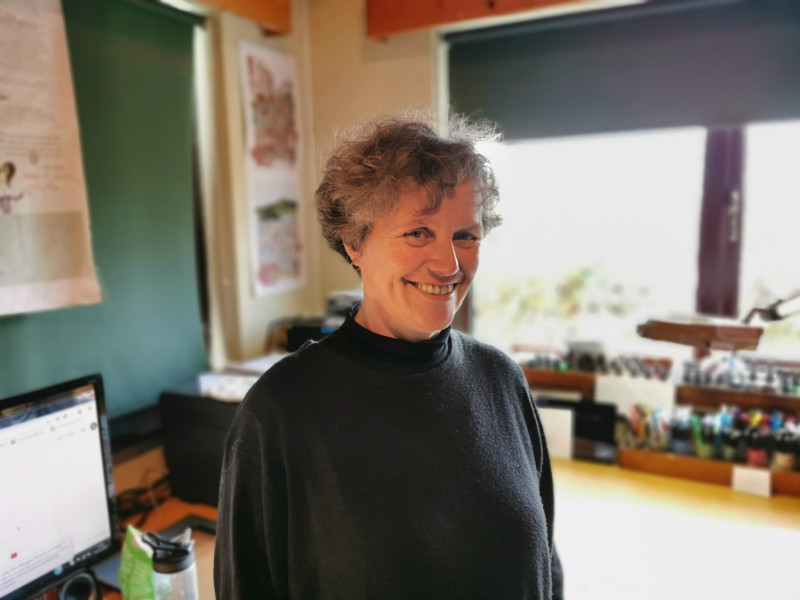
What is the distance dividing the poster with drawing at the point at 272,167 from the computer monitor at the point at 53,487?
100cm

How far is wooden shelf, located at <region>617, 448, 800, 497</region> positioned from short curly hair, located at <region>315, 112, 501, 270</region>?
114cm

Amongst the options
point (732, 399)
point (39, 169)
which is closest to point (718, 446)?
point (732, 399)

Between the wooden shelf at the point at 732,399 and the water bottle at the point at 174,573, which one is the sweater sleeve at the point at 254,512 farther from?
the wooden shelf at the point at 732,399

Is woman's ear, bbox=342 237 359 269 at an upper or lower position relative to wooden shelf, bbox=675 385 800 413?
upper

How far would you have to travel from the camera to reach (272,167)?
212 cm

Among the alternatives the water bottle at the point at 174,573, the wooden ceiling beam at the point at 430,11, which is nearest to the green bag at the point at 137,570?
the water bottle at the point at 174,573

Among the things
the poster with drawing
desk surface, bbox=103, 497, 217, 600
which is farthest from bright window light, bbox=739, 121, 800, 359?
desk surface, bbox=103, 497, 217, 600

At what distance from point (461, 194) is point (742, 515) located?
47.4 inches

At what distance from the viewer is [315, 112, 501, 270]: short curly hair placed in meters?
0.87

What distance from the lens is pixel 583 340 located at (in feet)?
6.45

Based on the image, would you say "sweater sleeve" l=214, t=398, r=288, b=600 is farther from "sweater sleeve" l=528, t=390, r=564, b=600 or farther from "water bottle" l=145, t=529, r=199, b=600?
"sweater sleeve" l=528, t=390, r=564, b=600

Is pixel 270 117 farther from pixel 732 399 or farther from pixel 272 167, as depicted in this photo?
pixel 732 399

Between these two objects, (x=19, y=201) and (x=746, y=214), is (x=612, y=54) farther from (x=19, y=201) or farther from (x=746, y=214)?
(x=19, y=201)

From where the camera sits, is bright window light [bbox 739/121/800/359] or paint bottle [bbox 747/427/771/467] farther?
bright window light [bbox 739/121/800/359]
